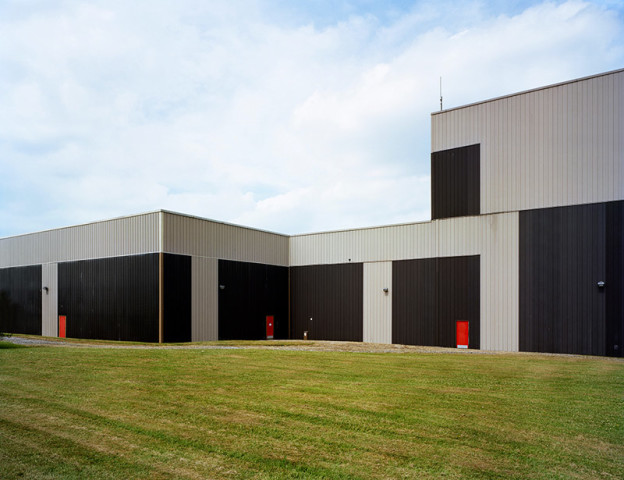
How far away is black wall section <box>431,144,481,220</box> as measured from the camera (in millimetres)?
24797

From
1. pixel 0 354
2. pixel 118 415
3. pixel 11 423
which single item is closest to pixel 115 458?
pixel 118 415

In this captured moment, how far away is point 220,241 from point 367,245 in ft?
28.7

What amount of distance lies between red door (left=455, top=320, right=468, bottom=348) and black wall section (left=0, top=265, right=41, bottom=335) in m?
26.2

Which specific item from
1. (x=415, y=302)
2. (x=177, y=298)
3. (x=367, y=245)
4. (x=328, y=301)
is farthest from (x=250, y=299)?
(x=415, y=302)

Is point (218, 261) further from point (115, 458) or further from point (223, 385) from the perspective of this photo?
point (115, 458)

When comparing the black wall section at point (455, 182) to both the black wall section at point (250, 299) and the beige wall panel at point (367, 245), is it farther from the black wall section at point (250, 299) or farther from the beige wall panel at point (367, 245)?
the black wall section at point (250, 299)

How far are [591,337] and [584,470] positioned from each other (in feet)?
58.1

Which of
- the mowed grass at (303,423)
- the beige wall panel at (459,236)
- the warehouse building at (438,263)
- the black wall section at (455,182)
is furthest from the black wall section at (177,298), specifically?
the black wall section at (455,182)

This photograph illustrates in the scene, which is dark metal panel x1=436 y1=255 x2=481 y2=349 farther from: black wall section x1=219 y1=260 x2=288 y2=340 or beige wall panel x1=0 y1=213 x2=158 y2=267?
beige wall panel x1=0 y1=213 x2=158 y2=267

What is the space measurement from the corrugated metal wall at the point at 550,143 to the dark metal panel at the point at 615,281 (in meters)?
0.96

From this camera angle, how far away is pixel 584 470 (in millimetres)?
5832

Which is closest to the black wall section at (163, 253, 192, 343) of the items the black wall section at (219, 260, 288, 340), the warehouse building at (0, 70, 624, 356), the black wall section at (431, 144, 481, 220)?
the warehouse building at (0, 70, 624, 356)

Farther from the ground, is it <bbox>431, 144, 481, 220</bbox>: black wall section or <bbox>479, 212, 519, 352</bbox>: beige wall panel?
<bbox>431, 144, 481, 220</bbox>: black wall section

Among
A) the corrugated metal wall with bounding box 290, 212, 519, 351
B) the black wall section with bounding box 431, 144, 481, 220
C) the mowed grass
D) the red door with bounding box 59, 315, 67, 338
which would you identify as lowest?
the red door with bounding box 59, 315, 67, 338
